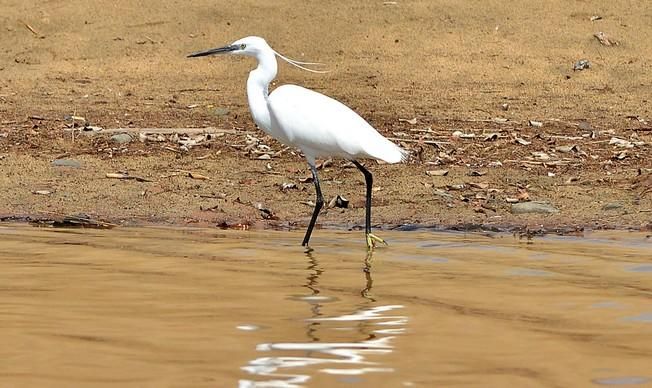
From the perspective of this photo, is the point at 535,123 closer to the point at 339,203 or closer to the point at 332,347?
the point at 339,203

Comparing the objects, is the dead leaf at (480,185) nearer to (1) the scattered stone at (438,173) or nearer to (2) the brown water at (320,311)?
(1) the scattered stone at (438,173)

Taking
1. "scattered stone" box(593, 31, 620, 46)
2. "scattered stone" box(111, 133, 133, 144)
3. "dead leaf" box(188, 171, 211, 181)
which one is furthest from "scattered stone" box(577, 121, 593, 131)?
"scattered stone" box(111, 133, 133, 144)

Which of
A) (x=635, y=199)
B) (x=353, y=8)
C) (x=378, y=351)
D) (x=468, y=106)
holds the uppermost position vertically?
(x=353, y=8)

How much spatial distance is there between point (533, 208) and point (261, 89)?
6.77 feet

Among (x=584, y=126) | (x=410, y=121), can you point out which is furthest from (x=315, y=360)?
(x=584, y=126)

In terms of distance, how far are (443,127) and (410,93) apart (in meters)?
1.72

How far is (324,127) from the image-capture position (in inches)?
355

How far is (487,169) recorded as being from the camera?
10.8 metres

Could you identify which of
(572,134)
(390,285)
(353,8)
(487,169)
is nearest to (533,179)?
(487,169)

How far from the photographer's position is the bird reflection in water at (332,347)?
459 cm

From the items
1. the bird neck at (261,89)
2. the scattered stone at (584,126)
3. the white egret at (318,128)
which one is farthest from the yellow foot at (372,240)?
the scattered stone at (584,126)

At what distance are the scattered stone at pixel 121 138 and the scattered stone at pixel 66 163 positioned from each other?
0.78 meters

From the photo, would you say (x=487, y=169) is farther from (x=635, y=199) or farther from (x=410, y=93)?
(x=410, y=93)

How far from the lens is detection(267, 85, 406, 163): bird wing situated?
8.96 metres
